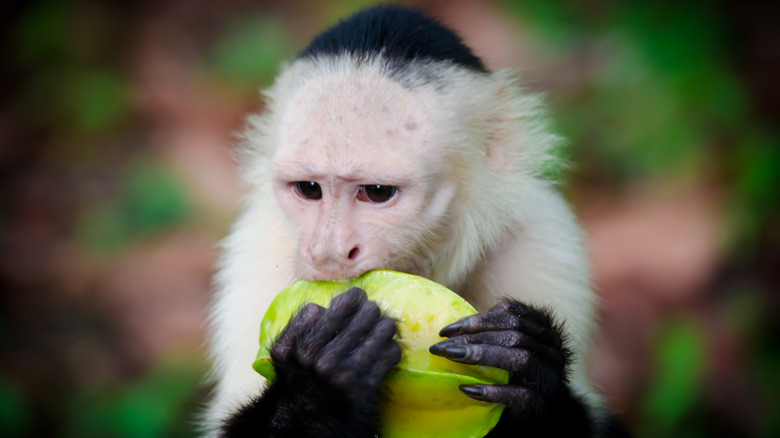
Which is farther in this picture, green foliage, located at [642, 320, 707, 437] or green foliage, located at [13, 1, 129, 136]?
green foliage, located at [13, 1, 129, 136]

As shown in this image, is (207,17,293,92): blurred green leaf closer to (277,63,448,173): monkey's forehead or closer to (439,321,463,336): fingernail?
(277,63,448,173): monkey's forehead

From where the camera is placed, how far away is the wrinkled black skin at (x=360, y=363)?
1949 millimetres

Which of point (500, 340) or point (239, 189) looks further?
point (239, 189)

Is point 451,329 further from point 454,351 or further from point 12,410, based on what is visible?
point 12,410

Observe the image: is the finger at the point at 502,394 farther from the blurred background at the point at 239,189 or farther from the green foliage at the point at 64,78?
the green foliage at the point at 64,78

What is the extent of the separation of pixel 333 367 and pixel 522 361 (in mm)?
504

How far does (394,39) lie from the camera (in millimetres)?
2668

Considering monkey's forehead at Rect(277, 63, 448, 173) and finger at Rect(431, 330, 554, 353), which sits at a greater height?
monkey's forehead at Rect(277, 63, 448, 173)

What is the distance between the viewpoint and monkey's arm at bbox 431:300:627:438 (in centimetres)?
195

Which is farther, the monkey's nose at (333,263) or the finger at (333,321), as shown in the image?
the monkey's nose at (333,263)

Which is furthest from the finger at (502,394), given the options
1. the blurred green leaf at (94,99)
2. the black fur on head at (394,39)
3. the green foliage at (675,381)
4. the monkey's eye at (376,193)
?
the blurred green leaf at (94,99)

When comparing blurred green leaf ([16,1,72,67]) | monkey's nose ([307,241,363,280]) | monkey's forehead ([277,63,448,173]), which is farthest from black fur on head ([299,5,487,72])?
blurred green leaf ([16,1,72,67])

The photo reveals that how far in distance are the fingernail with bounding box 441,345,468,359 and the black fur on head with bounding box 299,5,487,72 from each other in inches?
43.0

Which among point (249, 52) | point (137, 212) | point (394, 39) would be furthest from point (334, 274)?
point (249, 52)
